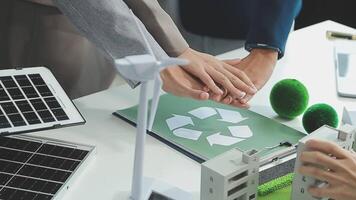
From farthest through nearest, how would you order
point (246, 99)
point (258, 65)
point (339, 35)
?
point (339, 35), point (258, 65), point (246, 99)

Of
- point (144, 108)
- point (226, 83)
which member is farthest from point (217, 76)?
point (144, 108)

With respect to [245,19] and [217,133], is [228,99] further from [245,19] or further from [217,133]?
[245,19]

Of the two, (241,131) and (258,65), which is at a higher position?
(258,65)

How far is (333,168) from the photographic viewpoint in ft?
2.42

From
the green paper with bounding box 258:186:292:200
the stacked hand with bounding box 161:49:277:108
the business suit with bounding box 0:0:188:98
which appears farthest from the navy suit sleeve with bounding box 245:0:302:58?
the green paper with bounding box 258:186:292:200

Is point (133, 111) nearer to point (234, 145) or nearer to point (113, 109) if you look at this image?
point (113, 109)

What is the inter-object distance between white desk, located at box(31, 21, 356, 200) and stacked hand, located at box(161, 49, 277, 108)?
58 millimetres

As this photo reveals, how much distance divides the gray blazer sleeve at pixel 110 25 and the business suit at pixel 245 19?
330 millimetres

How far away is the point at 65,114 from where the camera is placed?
966 mm

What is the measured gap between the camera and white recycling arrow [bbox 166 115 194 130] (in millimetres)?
1017

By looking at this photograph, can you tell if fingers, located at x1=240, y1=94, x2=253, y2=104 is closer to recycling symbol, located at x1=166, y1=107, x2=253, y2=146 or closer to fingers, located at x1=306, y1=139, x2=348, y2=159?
recycling symbol, located at x1=166, y1=107, x2=253, y2=146

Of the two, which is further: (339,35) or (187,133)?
(339,35)

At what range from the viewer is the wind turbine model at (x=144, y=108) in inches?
26.0

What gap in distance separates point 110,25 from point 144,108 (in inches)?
10.0
